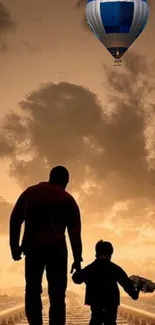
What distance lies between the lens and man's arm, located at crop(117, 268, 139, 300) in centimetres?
1636

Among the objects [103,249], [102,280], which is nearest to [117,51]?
[102,280]

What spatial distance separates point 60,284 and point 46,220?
1003 millimetres

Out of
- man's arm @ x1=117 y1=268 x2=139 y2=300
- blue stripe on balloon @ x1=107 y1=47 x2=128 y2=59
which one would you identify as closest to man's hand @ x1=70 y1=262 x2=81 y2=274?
man's arm @ x1=117 y1=268 x2=139 y2=300

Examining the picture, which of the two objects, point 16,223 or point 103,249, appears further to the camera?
point 103,249

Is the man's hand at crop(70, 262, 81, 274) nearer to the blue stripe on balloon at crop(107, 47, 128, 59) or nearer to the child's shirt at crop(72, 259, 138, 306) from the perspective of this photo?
the child's shirt at crop(72, 259, 138, 306)

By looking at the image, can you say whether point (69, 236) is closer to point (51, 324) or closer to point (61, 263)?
point (61, 263)

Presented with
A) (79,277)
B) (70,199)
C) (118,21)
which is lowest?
Result: (79,277)

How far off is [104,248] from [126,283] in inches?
31.0

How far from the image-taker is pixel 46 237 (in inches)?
611

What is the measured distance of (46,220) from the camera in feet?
51.0

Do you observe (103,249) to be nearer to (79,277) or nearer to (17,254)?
(79,277)

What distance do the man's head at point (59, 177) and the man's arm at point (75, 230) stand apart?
1.13 ft

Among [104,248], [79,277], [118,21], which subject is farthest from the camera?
[118,21]

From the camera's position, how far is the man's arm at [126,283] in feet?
53.7
